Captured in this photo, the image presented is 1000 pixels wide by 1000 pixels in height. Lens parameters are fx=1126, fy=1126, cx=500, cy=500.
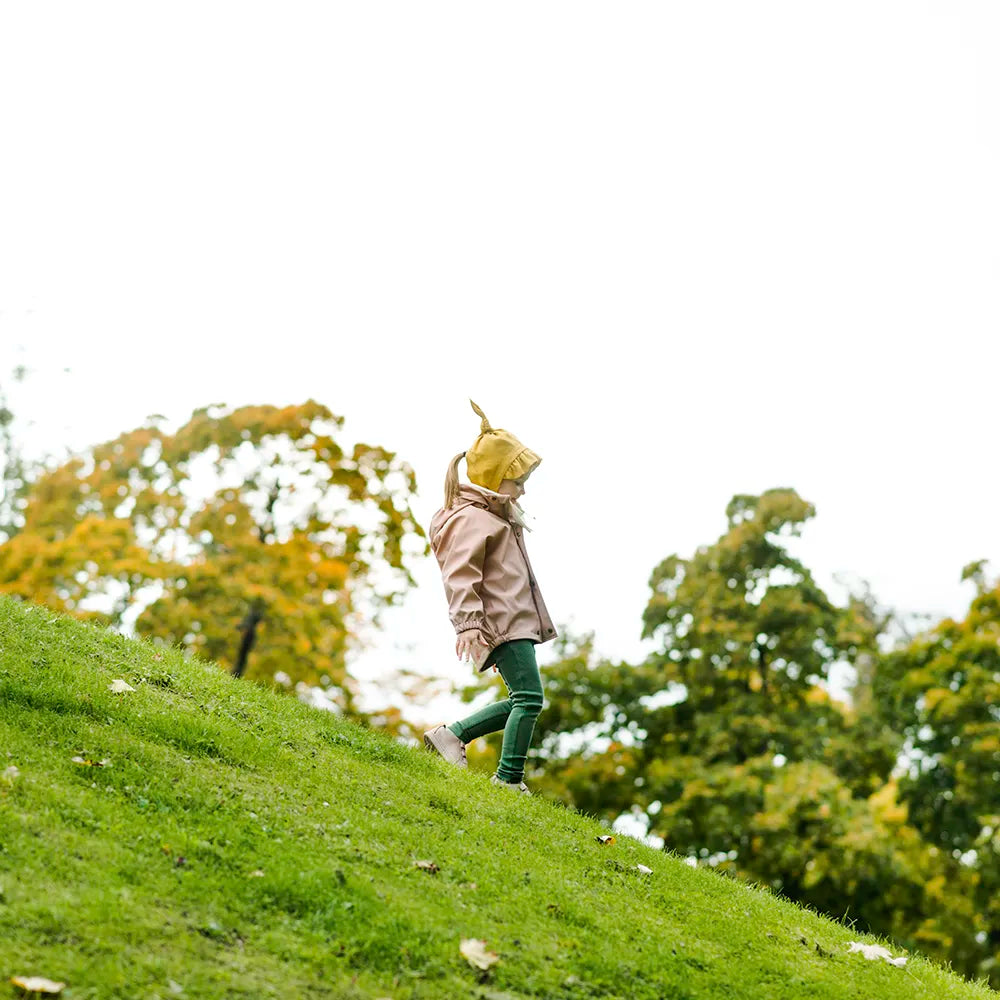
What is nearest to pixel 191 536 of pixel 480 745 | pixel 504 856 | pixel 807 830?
pixel 480 745

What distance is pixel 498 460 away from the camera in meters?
8.77

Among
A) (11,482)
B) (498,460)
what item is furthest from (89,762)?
(11,482)

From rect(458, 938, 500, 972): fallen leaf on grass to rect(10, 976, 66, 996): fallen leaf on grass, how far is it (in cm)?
180

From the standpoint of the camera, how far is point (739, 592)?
2702cm

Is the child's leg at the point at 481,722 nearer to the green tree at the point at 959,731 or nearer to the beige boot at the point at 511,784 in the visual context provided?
the beige boot at the point at 511,784

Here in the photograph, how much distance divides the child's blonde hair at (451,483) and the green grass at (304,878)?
193 cm

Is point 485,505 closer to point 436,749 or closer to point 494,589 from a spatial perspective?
point 494,589

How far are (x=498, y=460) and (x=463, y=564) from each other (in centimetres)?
96

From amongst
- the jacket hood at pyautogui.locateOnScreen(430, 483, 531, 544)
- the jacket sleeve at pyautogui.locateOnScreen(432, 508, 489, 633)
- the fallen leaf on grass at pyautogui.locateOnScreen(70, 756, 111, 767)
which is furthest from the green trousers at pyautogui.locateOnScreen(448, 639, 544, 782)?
the fallen leaf on grass at pyautogui.locateOnScreen(70, 756, 111, 767)

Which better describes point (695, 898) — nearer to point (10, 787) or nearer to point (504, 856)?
point (504, 856)

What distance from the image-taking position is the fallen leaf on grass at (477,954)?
5.00 meters

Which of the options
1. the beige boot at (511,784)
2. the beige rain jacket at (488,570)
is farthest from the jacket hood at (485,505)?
the beige boot at (511,784)

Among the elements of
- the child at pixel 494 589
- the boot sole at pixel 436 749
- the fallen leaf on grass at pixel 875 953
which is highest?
the child at pixel 494 589

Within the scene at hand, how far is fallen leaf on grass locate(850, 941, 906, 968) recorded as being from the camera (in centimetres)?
706
